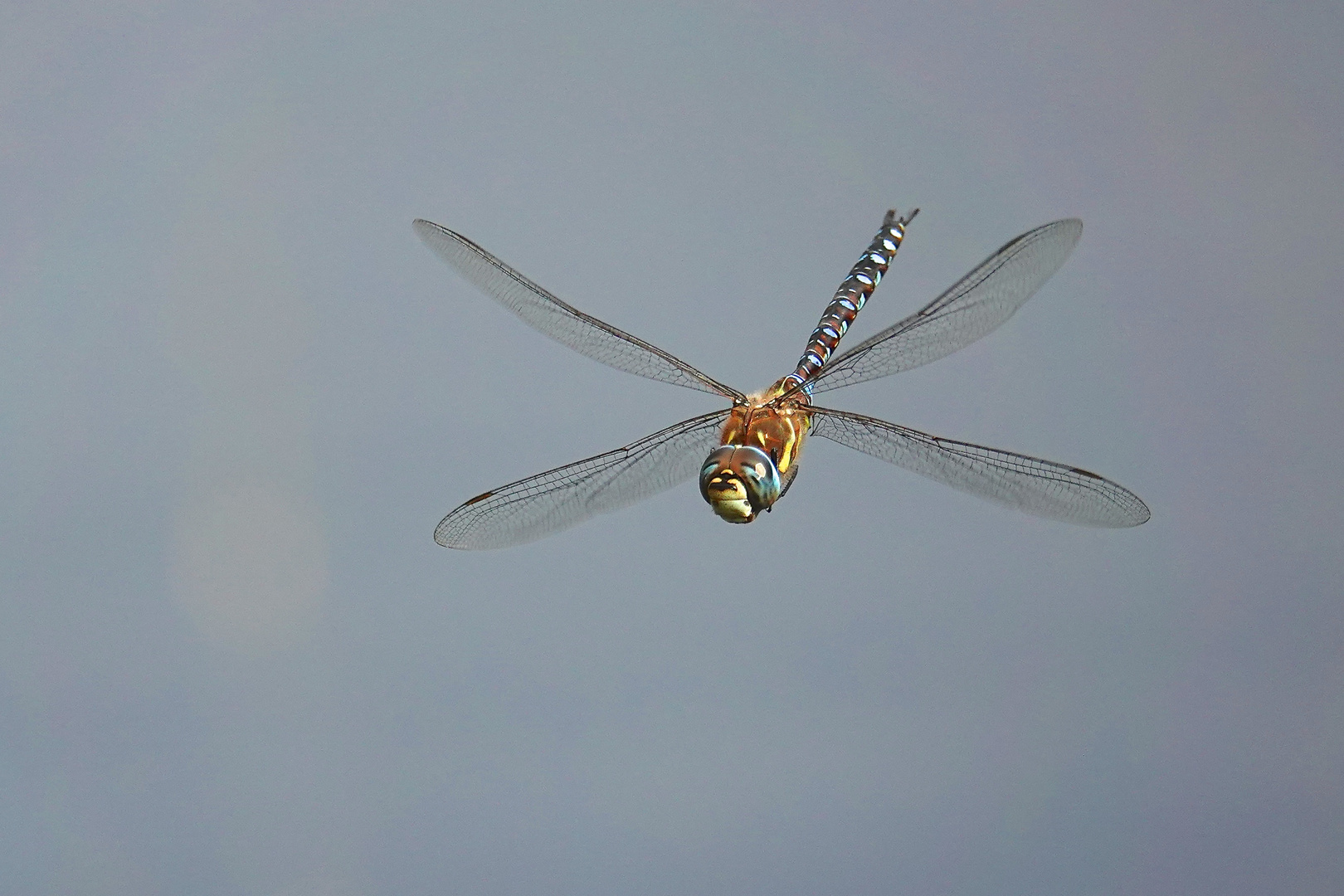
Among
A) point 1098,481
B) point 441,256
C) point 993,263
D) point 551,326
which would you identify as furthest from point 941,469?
Answer: point 441,256

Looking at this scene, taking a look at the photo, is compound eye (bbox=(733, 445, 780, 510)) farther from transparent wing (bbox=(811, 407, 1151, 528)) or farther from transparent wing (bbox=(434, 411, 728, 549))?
transparent wing (bbox=(811, 407, 1151, 528))

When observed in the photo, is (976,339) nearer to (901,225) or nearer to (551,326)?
(901,225)

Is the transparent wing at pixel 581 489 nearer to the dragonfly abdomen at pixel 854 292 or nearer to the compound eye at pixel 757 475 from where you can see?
the compound eye at pixel 757 475

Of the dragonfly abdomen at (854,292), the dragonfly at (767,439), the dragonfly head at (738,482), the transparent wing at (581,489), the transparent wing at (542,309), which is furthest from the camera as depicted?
the dragonfly abdomen at (854,292)

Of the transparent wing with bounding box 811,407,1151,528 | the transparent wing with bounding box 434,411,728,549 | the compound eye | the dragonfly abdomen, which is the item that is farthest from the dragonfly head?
the dragonfly abdomen

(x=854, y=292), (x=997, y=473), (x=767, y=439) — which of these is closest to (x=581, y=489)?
(x=767, y=439)

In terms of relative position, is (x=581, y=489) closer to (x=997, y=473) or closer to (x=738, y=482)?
(x=738, y=482)

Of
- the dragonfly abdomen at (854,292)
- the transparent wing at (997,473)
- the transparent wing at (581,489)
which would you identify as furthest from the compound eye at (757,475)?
the dragonfly abdomen at (854,292)
